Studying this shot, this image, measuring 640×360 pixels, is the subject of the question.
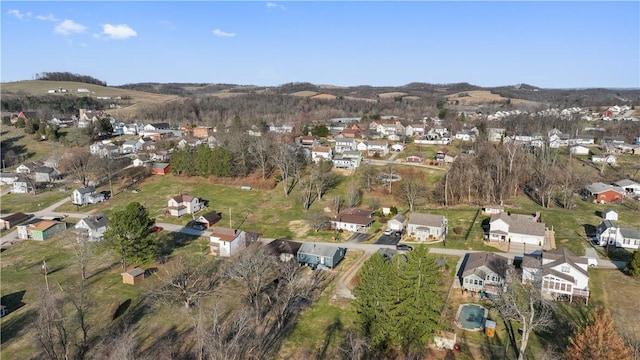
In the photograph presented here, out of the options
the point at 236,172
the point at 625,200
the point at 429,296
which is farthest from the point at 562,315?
the point at 236,172

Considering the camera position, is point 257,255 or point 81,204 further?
point 81,204

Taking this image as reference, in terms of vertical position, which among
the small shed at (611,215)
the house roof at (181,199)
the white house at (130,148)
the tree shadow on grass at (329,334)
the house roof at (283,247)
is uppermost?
the white house at (130,148)

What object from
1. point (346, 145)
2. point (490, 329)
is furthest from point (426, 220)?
point (346, 145)

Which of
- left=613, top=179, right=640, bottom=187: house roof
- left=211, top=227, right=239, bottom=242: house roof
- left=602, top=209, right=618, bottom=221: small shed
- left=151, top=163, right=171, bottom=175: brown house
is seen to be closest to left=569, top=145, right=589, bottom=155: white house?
left=613, top=179, right=640, bottom=187: house roof

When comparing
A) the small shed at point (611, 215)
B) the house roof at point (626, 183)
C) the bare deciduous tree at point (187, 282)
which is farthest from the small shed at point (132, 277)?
the house roof at point (626, 183)

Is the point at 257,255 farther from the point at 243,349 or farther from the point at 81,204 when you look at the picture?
the point at 81,204

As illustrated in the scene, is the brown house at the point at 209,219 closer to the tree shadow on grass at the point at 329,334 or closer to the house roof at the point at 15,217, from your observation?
the house roof at the point at 15,217

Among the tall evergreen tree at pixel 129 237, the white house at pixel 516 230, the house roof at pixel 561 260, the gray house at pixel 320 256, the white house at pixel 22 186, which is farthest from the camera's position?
the white house at pixel 22 186

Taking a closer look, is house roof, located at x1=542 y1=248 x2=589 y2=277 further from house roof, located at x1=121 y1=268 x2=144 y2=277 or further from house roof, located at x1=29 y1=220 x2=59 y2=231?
house roof, located at x1=29 y1=220 x2=59 y2=231
